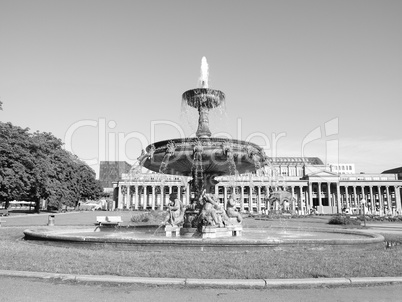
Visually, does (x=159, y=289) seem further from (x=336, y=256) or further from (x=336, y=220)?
(x=336, y=220)

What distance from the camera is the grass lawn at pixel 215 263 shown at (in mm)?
7527

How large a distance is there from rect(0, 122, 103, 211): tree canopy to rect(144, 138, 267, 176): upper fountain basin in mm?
33143

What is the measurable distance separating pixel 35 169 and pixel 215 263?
45528 millimetres

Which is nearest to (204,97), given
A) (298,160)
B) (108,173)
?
(298,160)

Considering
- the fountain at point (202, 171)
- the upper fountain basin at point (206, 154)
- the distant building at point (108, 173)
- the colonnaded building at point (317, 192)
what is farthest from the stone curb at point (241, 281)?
the distant building at point (108, 173)

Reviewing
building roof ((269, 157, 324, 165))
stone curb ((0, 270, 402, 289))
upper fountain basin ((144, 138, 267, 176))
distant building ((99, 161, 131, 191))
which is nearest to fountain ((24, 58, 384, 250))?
upper fountain basin ((144, 138, 267, 176))

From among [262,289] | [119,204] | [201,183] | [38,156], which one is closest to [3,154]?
[38,156]

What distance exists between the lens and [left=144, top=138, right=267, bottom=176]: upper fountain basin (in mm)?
14156

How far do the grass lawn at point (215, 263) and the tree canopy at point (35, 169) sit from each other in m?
36.6

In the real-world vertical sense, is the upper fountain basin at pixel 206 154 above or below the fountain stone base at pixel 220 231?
above

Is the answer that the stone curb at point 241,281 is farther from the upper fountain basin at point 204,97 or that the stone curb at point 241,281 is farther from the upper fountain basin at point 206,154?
the upper fountain basin at point 204,97

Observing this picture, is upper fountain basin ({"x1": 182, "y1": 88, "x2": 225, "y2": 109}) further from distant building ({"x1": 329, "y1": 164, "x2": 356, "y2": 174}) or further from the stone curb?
distant building ({"x1": 329, "y1": 164, "x2": 356, "y2": 174})

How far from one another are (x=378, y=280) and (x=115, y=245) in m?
7.35

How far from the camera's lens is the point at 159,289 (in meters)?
6.60
